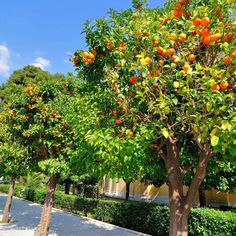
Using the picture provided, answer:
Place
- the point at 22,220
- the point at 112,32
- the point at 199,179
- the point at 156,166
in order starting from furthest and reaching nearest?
the point at 22,220 < the point at 156,166 < the point at 112,32 < the point at 199,179

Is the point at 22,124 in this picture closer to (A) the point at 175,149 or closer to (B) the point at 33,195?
(A) the point at 175,149

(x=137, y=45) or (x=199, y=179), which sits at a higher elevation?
(x=137, y=45)

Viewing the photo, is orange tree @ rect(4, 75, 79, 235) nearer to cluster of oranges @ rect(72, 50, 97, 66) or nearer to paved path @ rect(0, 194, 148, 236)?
cluster of oranges @ rect(72, 50, 97, 66)

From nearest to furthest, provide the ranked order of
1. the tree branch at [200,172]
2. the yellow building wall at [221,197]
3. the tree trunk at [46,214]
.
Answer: the tree branch at [200,172], the tree trunk at [46,214], the yellow building wall at [221,197]

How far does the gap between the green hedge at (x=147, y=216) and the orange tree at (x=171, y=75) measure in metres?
5.40

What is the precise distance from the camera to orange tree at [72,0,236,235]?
166 inches

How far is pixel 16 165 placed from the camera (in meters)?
10.8

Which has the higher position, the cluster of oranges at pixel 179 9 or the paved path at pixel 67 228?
the cluster of oranges at pixel 179 9

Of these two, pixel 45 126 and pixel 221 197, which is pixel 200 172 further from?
pixel 221 197

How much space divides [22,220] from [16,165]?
612 centimetres

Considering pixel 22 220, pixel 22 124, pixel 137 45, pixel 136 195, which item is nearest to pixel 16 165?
pixel 22 124

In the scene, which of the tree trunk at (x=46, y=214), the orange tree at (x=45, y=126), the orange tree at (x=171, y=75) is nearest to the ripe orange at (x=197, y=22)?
the orange tree at (x=171, y=75)

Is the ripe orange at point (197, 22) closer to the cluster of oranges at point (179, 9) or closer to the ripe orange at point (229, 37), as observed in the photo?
the ripe orange at point (229, 37)

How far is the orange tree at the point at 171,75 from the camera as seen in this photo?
13.9 feet
